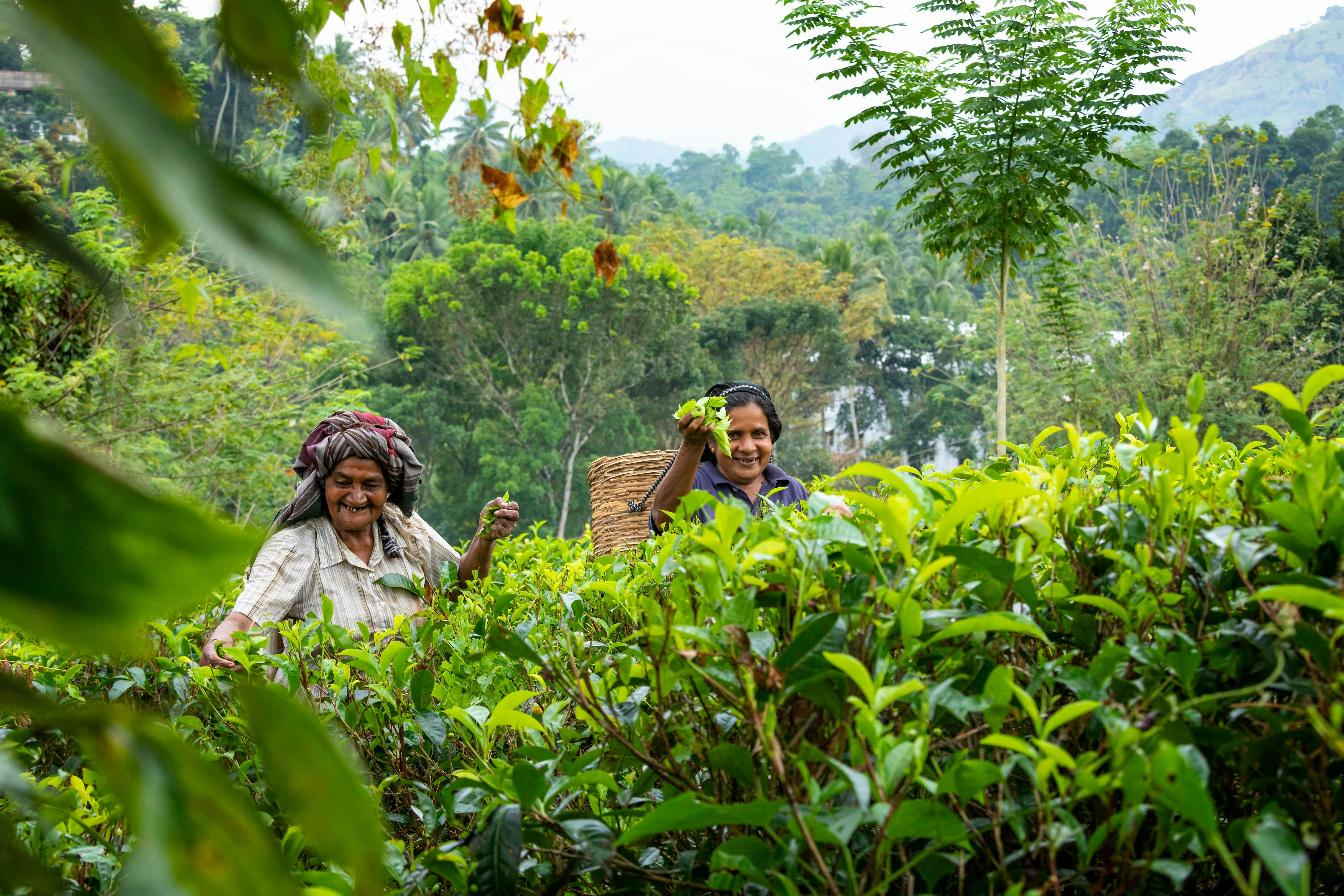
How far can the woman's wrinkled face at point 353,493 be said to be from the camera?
10.8ft

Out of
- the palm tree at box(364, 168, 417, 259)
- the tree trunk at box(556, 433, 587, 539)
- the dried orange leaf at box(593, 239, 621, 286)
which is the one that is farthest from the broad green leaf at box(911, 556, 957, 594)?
the palm tree at box(364, 168, 417, 259)

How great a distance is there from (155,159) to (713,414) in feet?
8.73

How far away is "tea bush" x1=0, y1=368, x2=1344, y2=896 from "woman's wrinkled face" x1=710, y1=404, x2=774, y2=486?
2.68 meters

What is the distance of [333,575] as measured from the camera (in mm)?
3209

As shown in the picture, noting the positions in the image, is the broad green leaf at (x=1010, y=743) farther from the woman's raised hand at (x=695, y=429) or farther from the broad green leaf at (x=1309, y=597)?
the woman's raised hand at (x=695, y=429)

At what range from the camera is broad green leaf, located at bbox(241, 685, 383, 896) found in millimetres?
220

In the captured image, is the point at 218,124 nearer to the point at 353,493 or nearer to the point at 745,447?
the point at 353,493

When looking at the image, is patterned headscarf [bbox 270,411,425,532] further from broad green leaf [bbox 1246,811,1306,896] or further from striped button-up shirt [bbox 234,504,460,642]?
broad green leaf [bbox 1246,811,1306,896]

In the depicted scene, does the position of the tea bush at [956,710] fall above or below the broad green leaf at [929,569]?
below

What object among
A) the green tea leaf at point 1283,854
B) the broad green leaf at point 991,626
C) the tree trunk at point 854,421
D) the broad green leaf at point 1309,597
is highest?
the broad green leaf at point 1309,597

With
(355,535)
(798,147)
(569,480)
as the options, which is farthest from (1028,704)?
(798,147)

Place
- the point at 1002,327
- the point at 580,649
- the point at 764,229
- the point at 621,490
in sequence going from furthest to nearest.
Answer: the point at 764,229 < the point at 1002,327 < the point at 621,490 < the point at 580,649

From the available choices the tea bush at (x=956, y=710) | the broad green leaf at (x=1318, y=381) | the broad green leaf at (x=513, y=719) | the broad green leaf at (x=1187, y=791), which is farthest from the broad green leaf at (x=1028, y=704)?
the broad green leaf at (x=513, y=719)

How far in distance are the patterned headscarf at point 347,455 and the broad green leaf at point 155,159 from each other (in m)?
3.11
